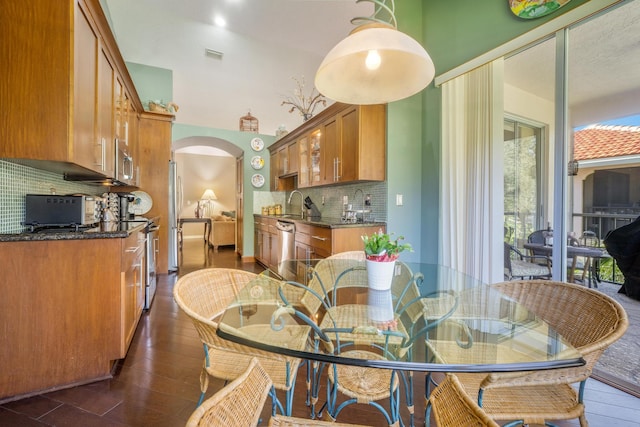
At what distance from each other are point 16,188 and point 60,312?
87 cm

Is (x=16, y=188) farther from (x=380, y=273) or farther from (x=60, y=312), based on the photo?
(x=380, y=273)

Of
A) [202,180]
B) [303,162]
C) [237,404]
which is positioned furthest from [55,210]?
[202,180]

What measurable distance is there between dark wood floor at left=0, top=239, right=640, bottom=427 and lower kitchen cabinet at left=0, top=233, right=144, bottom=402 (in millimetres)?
121

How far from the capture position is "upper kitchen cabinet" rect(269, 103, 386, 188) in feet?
9.86

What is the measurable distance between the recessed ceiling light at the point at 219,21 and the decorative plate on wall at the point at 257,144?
203 centimetres

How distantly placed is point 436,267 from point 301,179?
2803mm

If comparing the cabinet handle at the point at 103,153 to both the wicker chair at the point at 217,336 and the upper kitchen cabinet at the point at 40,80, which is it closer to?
the upper kitchen cabinet at the point at 40,80

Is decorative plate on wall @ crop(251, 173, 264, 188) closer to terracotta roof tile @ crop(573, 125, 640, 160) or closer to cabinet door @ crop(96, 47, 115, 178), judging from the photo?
cabinet door @ crop(96, 47, 115, 178)

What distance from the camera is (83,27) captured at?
5.83ft

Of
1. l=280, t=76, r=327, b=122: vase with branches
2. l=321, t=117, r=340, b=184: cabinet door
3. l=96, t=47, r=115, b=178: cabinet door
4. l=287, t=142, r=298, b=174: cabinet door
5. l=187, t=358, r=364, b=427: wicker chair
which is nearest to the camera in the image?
l=187, t=358, r=364, b=427: wicker chair

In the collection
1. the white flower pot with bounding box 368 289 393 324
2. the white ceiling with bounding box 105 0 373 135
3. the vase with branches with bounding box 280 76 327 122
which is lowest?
the white flower pot with bounding box 368 289 393 324

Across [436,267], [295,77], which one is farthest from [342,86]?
[295,77]

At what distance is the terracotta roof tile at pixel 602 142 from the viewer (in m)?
1.97

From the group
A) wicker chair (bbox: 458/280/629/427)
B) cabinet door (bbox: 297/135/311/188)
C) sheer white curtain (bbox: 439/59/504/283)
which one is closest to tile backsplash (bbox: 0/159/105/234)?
wicker chair (bbox: 458/280/629/427)
